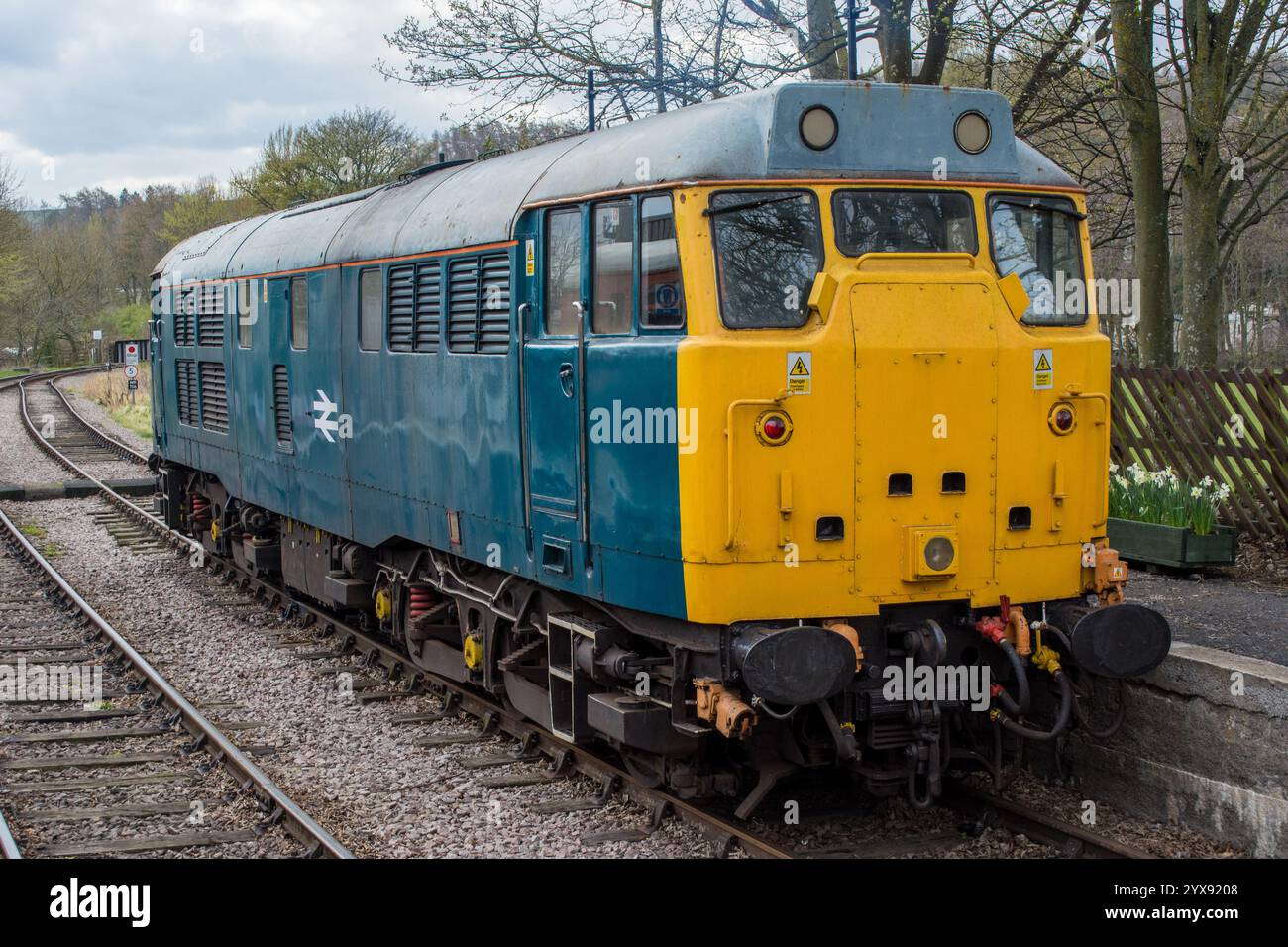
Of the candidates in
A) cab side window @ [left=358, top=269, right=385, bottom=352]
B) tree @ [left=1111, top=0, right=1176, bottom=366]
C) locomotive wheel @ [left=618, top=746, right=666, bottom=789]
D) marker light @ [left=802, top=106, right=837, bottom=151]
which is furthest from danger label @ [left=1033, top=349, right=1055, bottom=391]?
tree @ [left=1111, top=0, right=1176, bottom=366]

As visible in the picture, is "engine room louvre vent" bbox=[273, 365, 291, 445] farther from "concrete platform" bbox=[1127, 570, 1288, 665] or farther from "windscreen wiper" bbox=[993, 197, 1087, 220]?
"concrete platform" bbox=[1127, 570, 1288, 665]

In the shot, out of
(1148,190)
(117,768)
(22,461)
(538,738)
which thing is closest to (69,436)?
(22,461)

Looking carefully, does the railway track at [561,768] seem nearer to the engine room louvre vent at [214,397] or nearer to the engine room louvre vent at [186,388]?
the engine room louvre vent at [214,397]

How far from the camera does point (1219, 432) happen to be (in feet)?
41.5

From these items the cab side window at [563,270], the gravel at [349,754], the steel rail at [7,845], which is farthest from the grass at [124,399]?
the cab side window at [563,270]

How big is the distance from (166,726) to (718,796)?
4147 mm

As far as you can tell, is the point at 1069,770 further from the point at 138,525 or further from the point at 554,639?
the point at 138,525

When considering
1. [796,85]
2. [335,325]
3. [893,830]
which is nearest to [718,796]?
[893,830]

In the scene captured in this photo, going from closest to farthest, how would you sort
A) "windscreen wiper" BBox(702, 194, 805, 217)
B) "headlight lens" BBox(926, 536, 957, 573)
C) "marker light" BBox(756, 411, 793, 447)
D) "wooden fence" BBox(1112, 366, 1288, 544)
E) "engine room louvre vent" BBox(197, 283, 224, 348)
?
"marker light" BBox(756, 411, 793, 447)
"windscreen wiper" BBox(702, 194, 805, 217)
"headlight lens" BBox(926, 536, 957, 573)
"wooden fence" BBox(1112, 366, 1288, 544)
"engine room louvre vent" BBox(197, 283, 224, 348)

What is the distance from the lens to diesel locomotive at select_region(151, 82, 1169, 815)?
6312mm

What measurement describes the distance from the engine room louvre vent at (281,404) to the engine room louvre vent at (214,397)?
180 cm

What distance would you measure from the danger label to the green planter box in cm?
494

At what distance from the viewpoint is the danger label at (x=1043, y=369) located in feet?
22.0

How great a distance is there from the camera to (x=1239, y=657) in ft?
23.5
